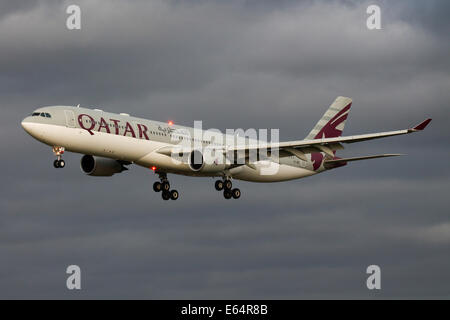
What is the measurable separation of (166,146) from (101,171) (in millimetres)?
7318

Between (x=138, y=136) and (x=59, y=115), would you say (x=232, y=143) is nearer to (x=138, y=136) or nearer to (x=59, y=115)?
(x=138, y=136)

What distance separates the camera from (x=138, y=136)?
6581 centimetres

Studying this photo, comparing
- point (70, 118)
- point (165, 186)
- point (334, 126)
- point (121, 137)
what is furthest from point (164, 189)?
point (334, 126)

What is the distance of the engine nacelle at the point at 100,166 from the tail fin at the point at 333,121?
1962 cm

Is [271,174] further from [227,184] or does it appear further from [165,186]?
[165,186]

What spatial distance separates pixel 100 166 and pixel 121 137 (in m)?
7.83

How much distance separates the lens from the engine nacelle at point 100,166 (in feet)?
236

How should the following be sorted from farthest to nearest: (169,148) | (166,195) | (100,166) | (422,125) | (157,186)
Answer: (157,186) → (166,195) → (100,166) → (169,148) → (422,125)

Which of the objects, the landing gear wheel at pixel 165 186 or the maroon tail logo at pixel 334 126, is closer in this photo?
the landing gear wheel at pixel 165 186

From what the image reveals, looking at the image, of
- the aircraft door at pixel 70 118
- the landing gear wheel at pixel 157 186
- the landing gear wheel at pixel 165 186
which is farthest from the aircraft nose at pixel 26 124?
the landing gear wheel at pixel 165 186

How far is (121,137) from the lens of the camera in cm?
6475

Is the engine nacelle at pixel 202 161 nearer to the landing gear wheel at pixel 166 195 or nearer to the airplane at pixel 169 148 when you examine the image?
the airplane at pixel 169 148

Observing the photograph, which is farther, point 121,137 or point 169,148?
point 169,148

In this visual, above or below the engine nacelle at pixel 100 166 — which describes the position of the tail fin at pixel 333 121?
above
